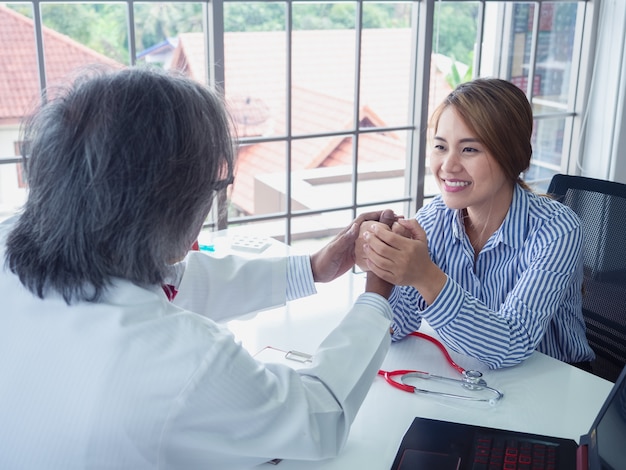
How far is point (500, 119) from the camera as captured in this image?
1.65 metres

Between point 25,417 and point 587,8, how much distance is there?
132 inches

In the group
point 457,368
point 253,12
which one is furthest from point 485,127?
point 253,12

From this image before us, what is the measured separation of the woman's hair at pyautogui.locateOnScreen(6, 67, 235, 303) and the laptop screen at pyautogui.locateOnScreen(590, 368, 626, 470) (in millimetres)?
659

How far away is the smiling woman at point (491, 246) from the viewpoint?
4.63 feet

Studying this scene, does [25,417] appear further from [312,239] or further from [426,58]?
[426,58]

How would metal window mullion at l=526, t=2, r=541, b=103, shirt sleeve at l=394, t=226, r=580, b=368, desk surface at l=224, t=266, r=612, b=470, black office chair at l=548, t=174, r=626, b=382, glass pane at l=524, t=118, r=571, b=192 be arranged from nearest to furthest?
desk surface at l=224, t=266, r=612, b=470, shirt sleeve at l=394, t=226, r=580, b=368, black office chair at l=548, t=174, r=626, b=382, metal window mullion at l=526, t=2, r=541, b=103, glass pane at l=524, t=118, r=571, b=192

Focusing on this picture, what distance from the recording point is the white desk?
1176 mm

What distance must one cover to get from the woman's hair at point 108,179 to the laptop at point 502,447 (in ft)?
1.69

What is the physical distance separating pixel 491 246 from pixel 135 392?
3.38ft

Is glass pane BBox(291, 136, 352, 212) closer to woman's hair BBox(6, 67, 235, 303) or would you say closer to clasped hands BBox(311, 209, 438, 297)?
clasped hands BBox(311, 209, 438, 297)

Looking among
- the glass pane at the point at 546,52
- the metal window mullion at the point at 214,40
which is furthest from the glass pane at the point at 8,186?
the glass pane at the point at 546,52

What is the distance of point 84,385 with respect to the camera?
0.85 metres

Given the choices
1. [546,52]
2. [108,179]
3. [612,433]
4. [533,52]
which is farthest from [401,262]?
[546,52]

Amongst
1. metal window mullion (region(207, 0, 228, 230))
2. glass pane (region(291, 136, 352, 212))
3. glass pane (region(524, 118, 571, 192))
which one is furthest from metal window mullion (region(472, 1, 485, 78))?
metal window mullion (region(207, 0, 228, 230))
